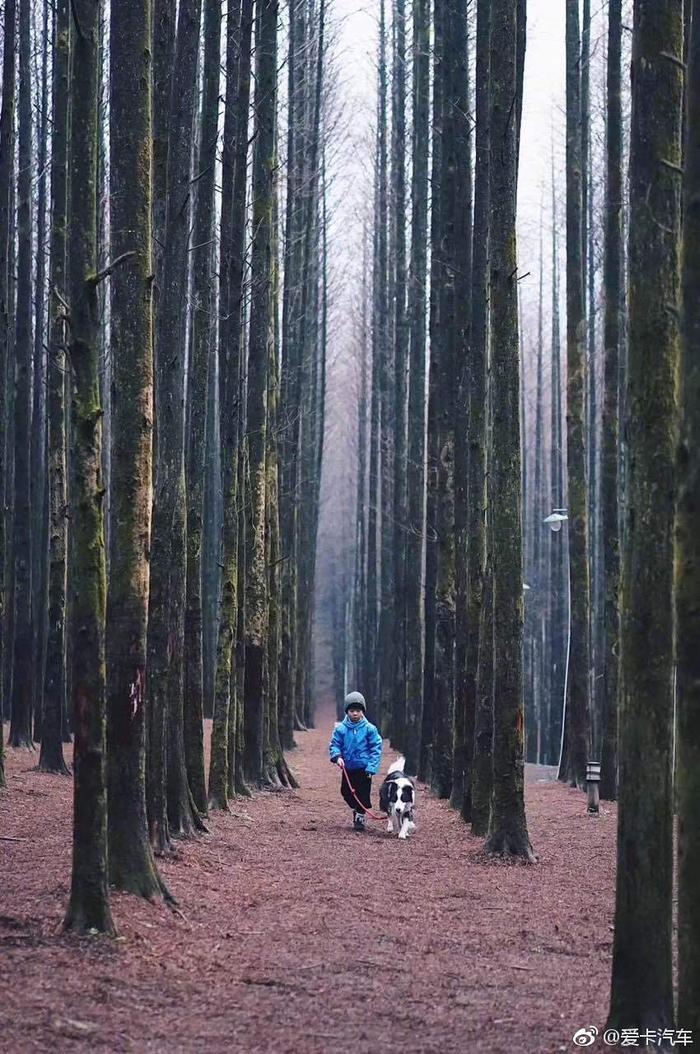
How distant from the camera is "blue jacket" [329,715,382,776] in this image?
13.9 metres

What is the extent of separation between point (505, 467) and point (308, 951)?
207 inches

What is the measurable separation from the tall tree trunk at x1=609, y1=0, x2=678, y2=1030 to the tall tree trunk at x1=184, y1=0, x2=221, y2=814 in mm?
6996

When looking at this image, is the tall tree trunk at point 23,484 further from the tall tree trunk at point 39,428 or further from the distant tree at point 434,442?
the distant tree at point 434,442

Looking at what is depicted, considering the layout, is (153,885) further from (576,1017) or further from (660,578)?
(660,578)

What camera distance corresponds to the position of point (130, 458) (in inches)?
313

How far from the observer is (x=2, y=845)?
9.34m

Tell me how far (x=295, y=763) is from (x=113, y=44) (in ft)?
56.1

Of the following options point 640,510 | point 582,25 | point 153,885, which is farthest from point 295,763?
point 640,510

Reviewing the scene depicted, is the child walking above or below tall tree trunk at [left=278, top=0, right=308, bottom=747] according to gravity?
below

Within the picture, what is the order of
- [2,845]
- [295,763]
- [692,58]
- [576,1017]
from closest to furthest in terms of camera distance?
[692,58] < [576,1017] < [2,845] < [295,763]

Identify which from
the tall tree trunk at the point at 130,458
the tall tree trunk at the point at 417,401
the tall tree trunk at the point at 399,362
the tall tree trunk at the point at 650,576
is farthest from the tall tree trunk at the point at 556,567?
the tall tree trunk at the point at 650,576

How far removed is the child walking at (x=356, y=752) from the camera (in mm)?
13844

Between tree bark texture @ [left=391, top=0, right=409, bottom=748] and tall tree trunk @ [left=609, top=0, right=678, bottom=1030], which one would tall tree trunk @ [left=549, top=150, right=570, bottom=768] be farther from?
tall tree trunk @ [left=609, top=0, right=678, bottom=1030]

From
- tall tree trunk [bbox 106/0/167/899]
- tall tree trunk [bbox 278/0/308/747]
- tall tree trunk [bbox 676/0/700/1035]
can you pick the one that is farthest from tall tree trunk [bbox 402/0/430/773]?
tall tree trunk [bbox 676/0/700/1035]
